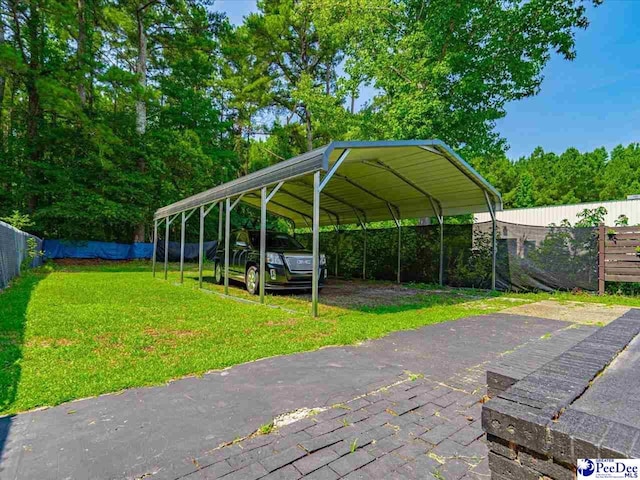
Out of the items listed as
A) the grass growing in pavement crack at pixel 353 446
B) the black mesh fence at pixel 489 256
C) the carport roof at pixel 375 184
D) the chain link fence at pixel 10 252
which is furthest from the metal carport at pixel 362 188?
the chain link fence at pixel 10 252

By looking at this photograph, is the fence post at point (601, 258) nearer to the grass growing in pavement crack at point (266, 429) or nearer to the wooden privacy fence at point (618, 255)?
the wooden privacy fence at point (618, 255)

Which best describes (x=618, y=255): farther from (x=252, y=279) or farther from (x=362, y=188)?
(x=252, y=279)

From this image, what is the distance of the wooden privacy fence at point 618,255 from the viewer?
8.02 metres

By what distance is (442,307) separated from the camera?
7023 millimetres

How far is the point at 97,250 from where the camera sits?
714 inches

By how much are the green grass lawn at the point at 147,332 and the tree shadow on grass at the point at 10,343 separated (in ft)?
0.03

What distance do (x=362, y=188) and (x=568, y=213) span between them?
1350 centimetres

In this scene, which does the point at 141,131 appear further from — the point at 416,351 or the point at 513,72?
the point at 416,351

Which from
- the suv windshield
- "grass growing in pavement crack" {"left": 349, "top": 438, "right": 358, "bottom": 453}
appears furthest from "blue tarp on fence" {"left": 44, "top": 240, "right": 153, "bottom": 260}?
"grass growing in pavement crack" {"left": 349, "top": 438, "right": 358, "bottom": 453}

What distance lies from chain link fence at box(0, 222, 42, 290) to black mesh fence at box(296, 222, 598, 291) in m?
10.2

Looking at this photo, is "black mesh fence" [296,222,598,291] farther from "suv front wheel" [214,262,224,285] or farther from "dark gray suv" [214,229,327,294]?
"suv front wheel" [214,262,224,285]

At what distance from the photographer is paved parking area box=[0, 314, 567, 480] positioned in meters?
1.90

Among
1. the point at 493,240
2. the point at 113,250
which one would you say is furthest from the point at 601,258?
the point at 113,250

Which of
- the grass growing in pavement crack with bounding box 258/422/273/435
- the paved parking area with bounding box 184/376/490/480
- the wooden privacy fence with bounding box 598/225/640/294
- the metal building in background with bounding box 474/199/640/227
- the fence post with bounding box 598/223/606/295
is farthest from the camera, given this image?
the metal building in background with bounding box 474/199/640/227
